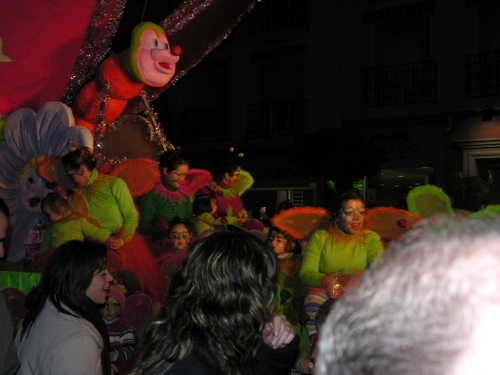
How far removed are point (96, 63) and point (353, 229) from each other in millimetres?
3445

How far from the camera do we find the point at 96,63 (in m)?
6.02

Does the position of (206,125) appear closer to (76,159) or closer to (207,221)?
(207,221)

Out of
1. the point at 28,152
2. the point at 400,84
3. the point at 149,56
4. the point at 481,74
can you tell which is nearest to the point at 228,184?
the point at 149,56

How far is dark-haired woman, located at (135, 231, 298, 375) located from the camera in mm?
1630

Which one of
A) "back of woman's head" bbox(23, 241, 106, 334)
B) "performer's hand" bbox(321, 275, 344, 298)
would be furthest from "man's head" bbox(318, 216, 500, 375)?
"performer's hand" bbox(321, 275, 344, 298)

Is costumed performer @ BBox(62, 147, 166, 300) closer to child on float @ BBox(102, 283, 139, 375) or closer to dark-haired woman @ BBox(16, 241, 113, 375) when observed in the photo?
child on float @ BBox(102, 283, 139, 375)

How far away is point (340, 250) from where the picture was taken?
4.34 m

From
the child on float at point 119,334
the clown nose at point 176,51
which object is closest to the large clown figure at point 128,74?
the clown nose at point 176,51

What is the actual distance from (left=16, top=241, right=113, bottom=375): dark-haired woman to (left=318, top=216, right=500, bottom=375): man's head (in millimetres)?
1771

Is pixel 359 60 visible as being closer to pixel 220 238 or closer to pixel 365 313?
pixel 220 238

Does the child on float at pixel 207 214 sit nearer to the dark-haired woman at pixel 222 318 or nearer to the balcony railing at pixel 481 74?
the dark-haired woman at pixel 222 318

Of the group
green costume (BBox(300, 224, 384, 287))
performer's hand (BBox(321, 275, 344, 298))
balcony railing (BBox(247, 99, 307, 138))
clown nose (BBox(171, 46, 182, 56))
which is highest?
balcony railing (BBox(247, 99, 307, 138))

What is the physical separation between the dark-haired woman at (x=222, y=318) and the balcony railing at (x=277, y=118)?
1510cm

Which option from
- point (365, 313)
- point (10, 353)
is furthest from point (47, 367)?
point (365, 313)
